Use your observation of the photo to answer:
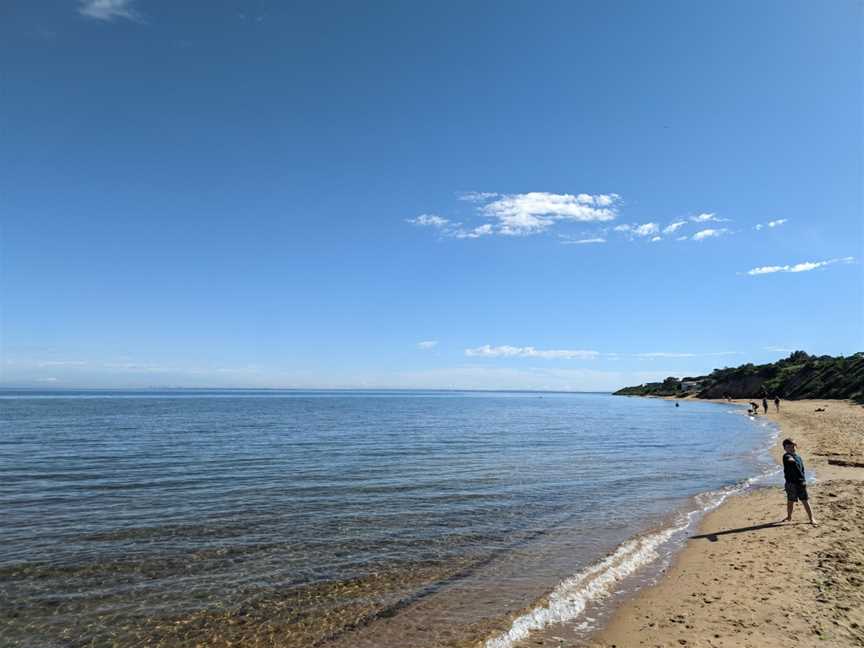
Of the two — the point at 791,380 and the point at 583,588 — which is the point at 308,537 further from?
the point at 791,380

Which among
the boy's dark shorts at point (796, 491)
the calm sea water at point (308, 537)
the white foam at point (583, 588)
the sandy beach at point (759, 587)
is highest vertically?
the boy's dark shorts at point (796, 491)

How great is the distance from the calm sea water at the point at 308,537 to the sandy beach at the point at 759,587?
1.85 metres

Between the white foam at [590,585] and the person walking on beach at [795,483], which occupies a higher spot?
the person walking on beach at [795,483]

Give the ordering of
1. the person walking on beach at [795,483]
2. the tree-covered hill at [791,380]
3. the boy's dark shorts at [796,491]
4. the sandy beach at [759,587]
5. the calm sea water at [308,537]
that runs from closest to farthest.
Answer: the sandy beach at [759,587], the calm sea water at [308,537], the person walking on beach at [795,483], the boy's dark shorts at [796,491], the tree-covered hill at [791,380]

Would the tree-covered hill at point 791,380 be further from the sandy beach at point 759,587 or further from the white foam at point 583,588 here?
the white foam at point 583,588

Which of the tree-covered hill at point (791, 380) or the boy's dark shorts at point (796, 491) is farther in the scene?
the tree-covered hill at point (791, 380)

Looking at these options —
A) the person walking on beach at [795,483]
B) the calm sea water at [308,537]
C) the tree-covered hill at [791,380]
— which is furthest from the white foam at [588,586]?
the tree-covered hill at [791,380]

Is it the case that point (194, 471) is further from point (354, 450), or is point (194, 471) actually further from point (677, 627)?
point (677, 627)

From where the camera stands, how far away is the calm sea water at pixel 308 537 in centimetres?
917

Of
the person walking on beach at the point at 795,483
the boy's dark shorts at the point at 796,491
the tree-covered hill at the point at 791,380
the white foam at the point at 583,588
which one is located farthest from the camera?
the tree-covered hill at the point at 791,380

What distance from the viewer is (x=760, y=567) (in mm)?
11141

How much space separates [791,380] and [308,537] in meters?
126

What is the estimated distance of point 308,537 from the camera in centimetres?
1393

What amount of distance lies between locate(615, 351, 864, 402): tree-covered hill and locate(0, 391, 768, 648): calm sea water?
7378cm
